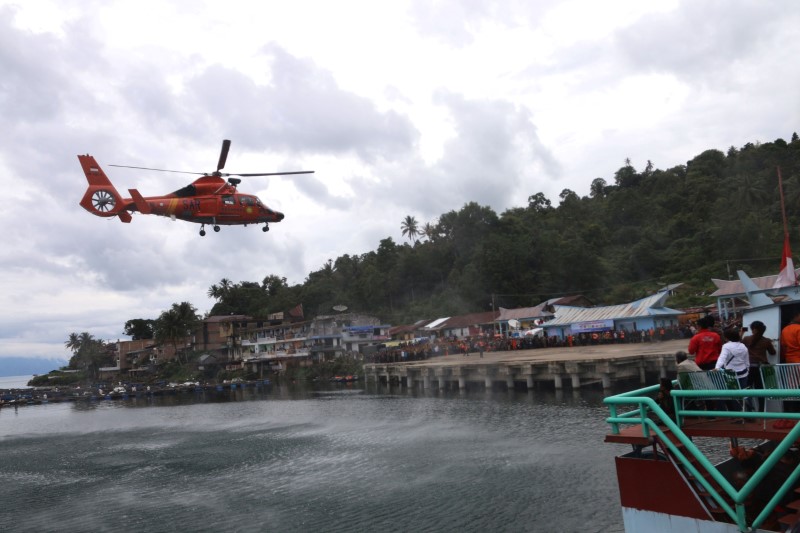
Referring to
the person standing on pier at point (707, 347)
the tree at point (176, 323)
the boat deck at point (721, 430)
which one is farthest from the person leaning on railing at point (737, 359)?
the tree at point (176, 323)

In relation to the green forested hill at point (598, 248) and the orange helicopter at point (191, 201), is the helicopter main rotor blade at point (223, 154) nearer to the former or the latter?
the orange helicopter at point (191, 201)

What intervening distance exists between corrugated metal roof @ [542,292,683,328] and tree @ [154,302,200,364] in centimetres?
7407

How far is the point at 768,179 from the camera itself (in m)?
84.7

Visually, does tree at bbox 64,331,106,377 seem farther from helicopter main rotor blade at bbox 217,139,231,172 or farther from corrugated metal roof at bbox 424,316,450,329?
helicopter main rotor blade at bbox 217,139,231,172

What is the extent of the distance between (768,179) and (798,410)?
91579mm

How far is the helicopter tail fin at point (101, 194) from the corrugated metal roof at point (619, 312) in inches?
1603

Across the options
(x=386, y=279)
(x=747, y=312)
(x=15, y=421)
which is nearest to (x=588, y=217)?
(x=386, y=279)

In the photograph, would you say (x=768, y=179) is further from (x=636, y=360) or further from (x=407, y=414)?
(x=407, y=414)

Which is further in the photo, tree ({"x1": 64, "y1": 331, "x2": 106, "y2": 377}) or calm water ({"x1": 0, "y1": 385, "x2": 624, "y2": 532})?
tree ({"x1": 64, "y1": 331, "x2": 106, "y2": 377})

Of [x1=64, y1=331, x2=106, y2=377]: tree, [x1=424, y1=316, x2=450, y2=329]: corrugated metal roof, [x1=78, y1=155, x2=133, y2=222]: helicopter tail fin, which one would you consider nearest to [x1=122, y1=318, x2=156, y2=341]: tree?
[x1=64, y1=331, x2=106, y2=377]: tree

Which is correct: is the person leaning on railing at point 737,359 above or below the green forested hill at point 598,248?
below

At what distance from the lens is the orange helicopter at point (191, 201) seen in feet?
88.0

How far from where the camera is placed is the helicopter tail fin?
1049 inches

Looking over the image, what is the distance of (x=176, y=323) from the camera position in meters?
108
